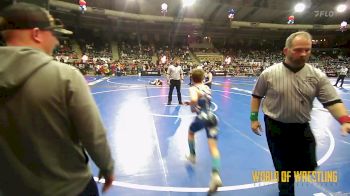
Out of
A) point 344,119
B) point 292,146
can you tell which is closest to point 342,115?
point 344,119

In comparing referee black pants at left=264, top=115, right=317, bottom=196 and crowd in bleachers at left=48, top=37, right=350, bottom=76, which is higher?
crowd in bleachers at left=48, top=37, right=350, bottom=76

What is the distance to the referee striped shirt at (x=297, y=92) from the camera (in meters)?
2.91

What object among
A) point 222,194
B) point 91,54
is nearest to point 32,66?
point 222,194

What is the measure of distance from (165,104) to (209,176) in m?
6.79

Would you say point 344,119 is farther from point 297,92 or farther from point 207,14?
point 207,14

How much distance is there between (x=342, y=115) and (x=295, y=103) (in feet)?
1.66

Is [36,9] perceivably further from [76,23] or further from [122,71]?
[76,23]

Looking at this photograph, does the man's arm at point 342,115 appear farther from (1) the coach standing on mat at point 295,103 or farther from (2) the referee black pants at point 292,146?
(2) the referee black pants at point 292,146

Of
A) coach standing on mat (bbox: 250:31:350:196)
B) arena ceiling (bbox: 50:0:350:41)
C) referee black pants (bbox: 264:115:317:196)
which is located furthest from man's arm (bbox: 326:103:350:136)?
arena ceiling (bbox: 50:0:350:41)

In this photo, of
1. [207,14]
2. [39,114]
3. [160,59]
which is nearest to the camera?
[39,114]

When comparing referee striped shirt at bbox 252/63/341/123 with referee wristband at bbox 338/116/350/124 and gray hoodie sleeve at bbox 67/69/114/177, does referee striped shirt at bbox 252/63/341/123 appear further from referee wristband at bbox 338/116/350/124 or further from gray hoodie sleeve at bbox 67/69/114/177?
gray hoodie sleeve at bbox 67/69/114/177

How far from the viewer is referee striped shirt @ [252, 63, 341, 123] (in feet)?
9.55

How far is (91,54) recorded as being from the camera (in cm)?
3425

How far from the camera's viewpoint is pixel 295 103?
2965mm
